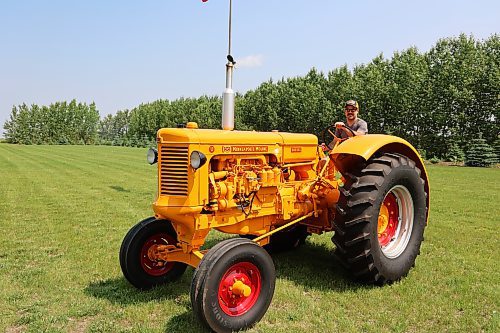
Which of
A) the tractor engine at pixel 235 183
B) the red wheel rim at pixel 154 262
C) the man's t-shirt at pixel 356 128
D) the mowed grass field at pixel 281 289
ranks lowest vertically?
the mowed grass field at pixel 281 289

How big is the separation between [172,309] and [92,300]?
0.81 meters

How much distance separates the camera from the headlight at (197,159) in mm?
3575

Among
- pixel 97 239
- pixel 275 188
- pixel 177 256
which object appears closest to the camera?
pixel 177 256

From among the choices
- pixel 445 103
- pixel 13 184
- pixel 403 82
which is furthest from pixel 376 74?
pixel 13 184

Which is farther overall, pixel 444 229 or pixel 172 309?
pixel 444 229

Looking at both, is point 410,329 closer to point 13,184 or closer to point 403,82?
point 13,184

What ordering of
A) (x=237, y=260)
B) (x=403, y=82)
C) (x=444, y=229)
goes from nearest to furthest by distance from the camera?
(x=237, y=260) < (x=444, y=229) < (x=403, y=82)

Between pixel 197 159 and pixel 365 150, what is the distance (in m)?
1.78

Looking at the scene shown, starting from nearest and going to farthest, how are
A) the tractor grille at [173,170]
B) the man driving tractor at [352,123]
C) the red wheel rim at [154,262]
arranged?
the tractor grille at [173,170], the red wheel rim at [154,262], the man driving tractor at [352,123]

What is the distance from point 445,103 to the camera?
93.2 ft

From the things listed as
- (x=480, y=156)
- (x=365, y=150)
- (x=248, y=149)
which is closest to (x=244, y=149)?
(x=248, y=149)

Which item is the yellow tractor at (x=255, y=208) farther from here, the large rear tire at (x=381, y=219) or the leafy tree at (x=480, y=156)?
the leafy tree at (x=480, y=156)

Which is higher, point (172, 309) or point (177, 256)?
point (177, 256)

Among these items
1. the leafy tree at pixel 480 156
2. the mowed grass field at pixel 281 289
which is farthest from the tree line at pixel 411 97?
the mowed grass field at pixel 281 289
